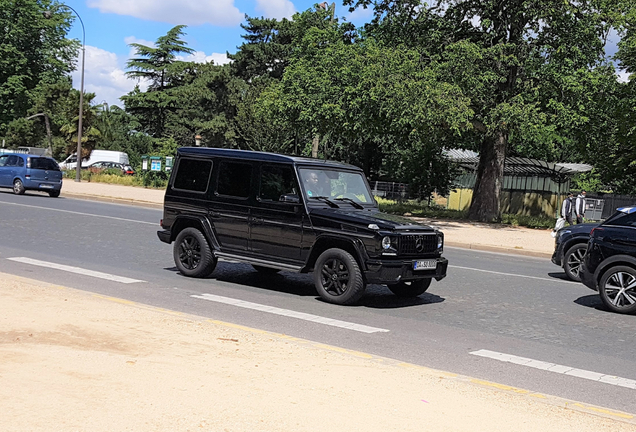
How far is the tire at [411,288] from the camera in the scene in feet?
34.9

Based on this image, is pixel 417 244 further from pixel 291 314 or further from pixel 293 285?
pixel 293 285

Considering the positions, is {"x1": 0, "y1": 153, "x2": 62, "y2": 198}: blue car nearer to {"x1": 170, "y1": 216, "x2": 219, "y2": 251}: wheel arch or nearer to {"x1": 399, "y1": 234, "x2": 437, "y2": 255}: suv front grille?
{"x1": 170, "y1": 216, "x2": 219, "y2": 251}: wheel arch

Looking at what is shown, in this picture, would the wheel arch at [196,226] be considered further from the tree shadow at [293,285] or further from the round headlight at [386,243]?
the round headlight at [386,243]

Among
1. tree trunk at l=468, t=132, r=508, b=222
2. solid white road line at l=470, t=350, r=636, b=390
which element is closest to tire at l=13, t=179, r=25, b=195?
tree trunk at l=468, t=132, r=508, b=222

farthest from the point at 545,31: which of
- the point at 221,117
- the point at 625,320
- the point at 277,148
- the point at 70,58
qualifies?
the point at 70,58

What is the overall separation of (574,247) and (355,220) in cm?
615

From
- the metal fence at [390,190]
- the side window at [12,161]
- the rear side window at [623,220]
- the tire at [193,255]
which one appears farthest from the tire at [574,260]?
the metal fence at [390,190]

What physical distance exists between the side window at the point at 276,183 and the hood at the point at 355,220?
56 centimetres

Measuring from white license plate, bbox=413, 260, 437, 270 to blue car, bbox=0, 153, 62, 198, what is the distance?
80.5ft

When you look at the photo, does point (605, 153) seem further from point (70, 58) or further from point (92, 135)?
point (70, 58)

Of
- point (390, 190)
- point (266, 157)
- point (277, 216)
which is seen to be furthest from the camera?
point (390, 190)

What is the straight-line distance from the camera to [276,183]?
1066 cm

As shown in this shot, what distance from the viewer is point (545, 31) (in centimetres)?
2959

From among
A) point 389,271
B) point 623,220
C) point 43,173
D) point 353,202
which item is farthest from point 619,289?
point 43,173
